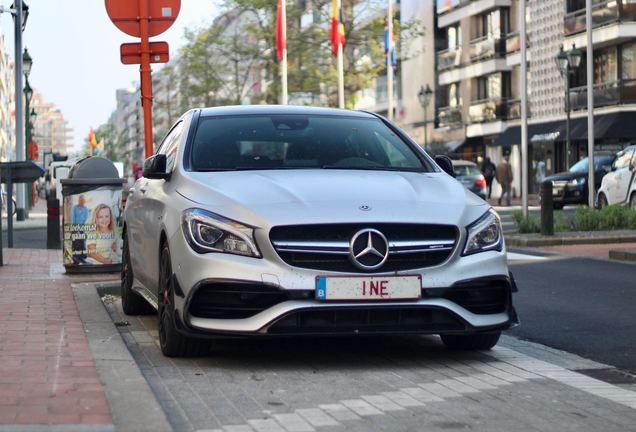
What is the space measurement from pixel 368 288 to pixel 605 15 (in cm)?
4633

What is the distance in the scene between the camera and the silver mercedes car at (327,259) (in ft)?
22.5

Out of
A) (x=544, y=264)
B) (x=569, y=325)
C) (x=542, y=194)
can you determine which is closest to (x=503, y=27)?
(x=542, y=194)

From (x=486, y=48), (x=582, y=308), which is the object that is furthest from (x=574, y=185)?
(x=582, y=308)

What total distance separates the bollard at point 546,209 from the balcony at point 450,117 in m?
48.0

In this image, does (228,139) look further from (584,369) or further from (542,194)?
(542,194)

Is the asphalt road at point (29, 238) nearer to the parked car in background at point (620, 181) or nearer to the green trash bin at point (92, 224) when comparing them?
the green trash bin at point (92, 224)

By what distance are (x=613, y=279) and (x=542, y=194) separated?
707 cm

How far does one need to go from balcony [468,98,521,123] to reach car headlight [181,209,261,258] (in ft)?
180

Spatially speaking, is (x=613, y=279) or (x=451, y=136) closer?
(x=613, y=279)

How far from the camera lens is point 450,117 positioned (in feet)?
231

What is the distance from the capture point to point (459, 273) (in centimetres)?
704

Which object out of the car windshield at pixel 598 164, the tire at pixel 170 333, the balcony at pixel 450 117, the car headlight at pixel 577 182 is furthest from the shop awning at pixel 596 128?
the tire at pixel 170 333

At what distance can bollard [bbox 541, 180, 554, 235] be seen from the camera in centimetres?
2059

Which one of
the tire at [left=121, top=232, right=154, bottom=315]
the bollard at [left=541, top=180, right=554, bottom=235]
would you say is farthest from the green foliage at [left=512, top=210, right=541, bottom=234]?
the tire at [left=121, top=232, right=154, bottom=315]
